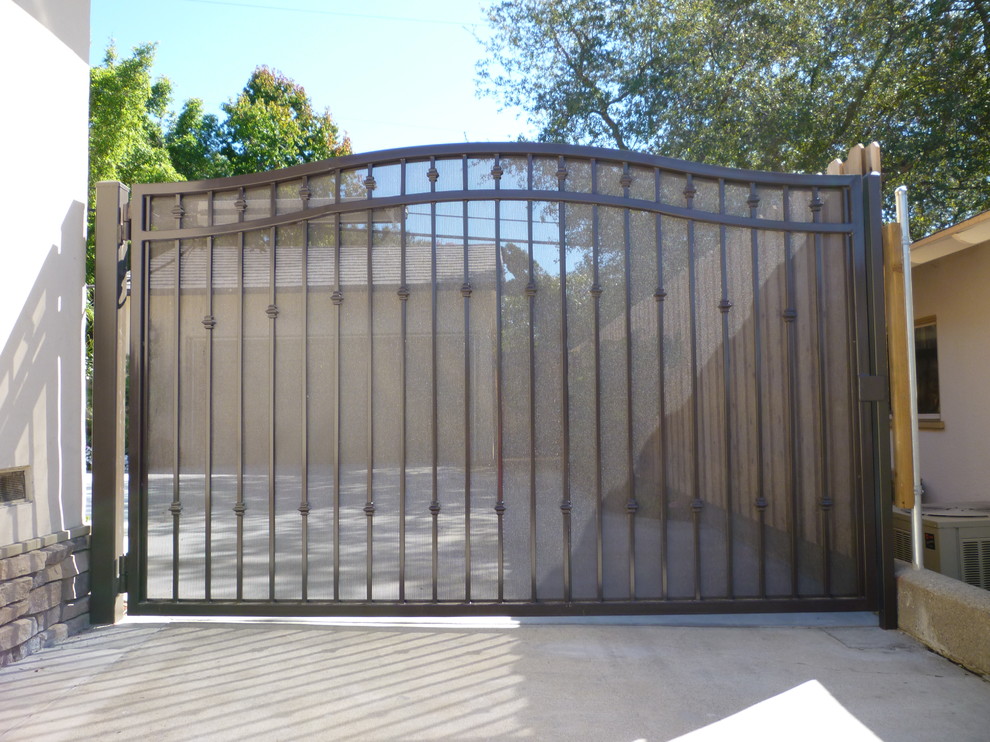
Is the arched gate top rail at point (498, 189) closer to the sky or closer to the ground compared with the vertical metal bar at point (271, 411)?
closer to the sky

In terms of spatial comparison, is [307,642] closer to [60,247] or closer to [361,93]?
[60,247]

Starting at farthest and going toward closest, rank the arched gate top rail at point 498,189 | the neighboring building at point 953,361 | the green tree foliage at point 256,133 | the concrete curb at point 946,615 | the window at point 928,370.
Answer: the green tree foliage at point 256,133 < the window at point 928,370 < the neighboring building at point 953,361 < the arched gate top rail at point 498,189 < the concrete curb at point 946,615

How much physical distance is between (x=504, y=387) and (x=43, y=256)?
2.11m

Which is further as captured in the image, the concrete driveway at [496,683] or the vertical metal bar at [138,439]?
the vertical metal bar at [138,439]

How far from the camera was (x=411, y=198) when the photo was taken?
3.80 metres

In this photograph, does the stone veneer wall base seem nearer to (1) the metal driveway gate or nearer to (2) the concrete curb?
(1) the metal driveway gate

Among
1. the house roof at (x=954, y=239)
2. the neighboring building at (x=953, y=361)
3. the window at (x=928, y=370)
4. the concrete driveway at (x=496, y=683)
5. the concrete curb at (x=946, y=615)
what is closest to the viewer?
the concrete driveway at (x=496, y=683)

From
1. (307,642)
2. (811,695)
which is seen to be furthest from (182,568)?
(811,695)

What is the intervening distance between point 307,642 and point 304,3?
1704cm

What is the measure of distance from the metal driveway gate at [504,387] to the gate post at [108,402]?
0.30 feet

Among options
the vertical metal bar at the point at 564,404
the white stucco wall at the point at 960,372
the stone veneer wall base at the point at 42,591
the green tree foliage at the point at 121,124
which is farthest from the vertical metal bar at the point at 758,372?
the green tree foliage at the point at 121,124

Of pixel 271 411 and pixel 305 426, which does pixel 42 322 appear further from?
pixel 305 426

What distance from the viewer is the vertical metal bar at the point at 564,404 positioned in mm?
3721

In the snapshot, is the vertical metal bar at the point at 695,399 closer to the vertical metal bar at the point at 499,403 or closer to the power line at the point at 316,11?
the vertical metal bar at the point at 499,403
